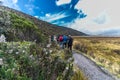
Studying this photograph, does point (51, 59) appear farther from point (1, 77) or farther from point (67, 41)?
point (67, 41)

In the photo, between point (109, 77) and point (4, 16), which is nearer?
point (4, 16)

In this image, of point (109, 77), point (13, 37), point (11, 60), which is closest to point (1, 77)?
point (11, 60)

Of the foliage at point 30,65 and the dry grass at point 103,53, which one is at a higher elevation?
the foliage at point 30,65

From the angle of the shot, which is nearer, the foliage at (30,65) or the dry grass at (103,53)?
the foliage at (30,65)

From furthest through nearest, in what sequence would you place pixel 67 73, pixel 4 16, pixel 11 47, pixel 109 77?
pixel 109 77 < pixel 4 16 < pixel 67 73 < pixel 11 47

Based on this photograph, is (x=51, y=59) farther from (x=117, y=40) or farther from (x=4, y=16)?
(x=117, y=40)

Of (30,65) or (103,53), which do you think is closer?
(30,65)

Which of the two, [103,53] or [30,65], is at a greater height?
[30,65]

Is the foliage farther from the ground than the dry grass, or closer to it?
farther from the ground

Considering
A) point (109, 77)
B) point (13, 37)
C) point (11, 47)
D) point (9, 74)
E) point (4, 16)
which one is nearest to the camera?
point (9, 74)

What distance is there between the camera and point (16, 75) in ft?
25.3

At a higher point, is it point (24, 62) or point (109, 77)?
point (24, 62)

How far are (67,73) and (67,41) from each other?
59.9 ft

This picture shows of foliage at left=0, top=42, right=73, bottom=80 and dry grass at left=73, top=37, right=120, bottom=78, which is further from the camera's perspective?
dry grass at left=73, top=37, right=120, bottom=78
